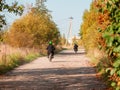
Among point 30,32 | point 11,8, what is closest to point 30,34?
point 30,32

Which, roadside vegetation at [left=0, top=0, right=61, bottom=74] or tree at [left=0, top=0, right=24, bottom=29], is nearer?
tree at [left=0, top=0, right=24, bottom=29]

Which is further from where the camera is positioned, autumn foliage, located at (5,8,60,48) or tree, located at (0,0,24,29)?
autumn foliage, located at (5,8,60,48)

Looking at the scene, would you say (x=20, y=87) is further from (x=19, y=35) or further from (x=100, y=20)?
(x=19, y=35)

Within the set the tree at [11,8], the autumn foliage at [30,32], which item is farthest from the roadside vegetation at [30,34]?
the tree at [11,8]

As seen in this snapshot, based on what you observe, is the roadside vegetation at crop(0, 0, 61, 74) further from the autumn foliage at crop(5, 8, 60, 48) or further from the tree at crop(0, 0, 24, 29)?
the tree at crop(0, 0, 24, 29)

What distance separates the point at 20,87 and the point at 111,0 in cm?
1004

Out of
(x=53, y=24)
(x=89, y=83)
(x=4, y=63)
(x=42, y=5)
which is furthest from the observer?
(x=42, y=5)

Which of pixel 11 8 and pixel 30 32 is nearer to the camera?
pixel 11 8

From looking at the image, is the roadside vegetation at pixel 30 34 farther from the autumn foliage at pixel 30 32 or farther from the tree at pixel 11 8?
the tree at pixel 11 8

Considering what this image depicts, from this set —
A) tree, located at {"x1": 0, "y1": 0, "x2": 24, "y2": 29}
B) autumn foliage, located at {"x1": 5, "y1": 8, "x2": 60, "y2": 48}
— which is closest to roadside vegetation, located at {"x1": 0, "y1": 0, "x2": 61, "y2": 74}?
autumn foliage, located at {"x1": 5, "y1": 8, "x2": 60, "y2": 48}

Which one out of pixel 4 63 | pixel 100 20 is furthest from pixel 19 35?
pixel 100 20

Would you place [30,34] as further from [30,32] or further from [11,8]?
[11,8]

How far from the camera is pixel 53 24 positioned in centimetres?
7038

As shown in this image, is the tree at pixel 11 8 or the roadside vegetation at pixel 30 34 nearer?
the tree at pixel 11 8
